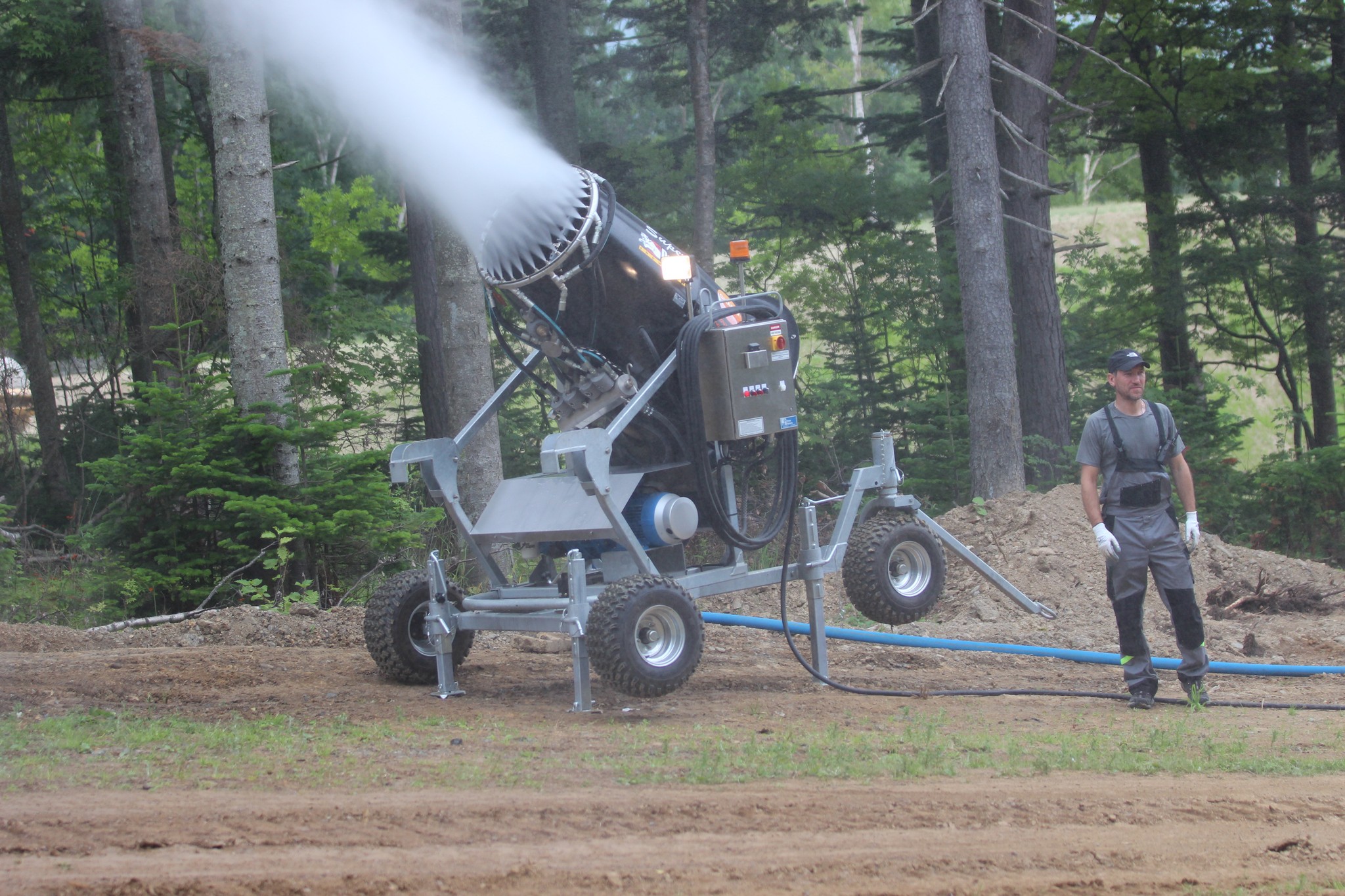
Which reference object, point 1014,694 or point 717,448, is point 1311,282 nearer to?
point 1014,694

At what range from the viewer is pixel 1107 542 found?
273 inches

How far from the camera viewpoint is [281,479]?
35.0ft

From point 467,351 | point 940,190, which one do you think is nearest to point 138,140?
point 467,351

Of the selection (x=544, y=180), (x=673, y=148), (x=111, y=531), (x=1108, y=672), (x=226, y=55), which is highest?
(x=673, y=148)

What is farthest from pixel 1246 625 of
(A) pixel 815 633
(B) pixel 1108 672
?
(A) pixel 815 633

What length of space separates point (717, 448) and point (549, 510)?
47.1 inches

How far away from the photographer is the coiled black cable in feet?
23.5

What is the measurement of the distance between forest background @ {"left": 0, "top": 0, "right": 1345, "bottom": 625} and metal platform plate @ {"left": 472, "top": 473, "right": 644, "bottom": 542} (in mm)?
3715

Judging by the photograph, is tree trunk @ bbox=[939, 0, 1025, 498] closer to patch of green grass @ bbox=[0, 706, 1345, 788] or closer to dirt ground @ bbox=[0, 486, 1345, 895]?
dirt ground @ bbox=[0, 486, 1345, 895]

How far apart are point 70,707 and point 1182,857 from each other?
5.57 meters

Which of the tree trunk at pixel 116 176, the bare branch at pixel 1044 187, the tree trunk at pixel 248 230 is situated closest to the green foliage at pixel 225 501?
the tree trunk at pixel 248 230

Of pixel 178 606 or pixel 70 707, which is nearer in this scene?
pixel 70 707

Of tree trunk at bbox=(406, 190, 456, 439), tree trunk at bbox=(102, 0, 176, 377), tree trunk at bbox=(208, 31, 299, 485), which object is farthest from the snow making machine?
tree trunk at bbox=(406, 190, 456, 439)

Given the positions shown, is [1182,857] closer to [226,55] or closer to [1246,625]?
[1246,625]
